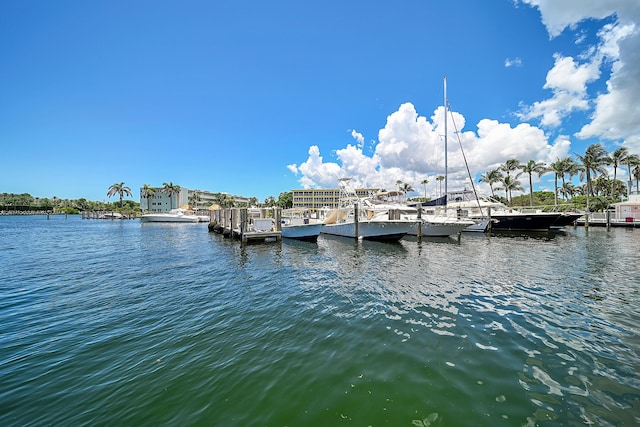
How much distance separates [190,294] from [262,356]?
587cm

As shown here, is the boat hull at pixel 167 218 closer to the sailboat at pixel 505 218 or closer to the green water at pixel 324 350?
the green water at pixel 324 350

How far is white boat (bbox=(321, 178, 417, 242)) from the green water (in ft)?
39.7

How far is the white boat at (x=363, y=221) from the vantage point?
24188mm

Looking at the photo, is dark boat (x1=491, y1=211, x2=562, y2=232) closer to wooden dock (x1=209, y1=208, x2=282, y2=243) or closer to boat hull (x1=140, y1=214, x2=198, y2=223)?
wooden dock (x1=209, y1=208, x2=282, y2=243)

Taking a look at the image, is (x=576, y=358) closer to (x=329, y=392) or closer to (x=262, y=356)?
(x=329, y=392)

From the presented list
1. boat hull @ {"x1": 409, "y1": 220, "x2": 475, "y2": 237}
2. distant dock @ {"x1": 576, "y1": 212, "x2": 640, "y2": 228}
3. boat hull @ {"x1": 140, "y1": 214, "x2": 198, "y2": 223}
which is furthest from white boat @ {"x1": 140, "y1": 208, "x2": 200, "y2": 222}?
distant dock @ {"x1": 576, "y1": 212, "x2": 640, "y2": 228}

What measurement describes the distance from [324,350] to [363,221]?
20.6 metres

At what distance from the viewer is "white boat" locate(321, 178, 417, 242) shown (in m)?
24.2

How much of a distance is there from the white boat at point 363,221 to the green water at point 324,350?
12095mm

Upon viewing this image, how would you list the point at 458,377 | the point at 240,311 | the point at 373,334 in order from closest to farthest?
the point at 458,377 → the point at 373,334 → the point at 240,311

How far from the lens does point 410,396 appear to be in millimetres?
4137

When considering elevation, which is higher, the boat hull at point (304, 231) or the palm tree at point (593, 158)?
the palm tree at point (593, 158)

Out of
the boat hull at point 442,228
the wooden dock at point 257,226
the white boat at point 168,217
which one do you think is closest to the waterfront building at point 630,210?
the boat hull at point 442,228

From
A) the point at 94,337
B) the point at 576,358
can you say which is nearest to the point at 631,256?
the point at 576,358
